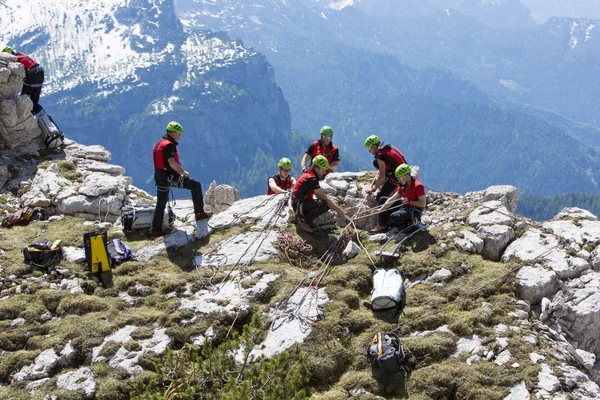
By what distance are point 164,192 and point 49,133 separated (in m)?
12.8

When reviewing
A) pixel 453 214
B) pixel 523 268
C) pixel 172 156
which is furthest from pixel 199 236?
pixel 523 268

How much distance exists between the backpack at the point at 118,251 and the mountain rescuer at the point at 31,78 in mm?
14241

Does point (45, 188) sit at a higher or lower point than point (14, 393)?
lower

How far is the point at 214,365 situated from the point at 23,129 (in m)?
21.2

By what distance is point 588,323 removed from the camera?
12656 mm

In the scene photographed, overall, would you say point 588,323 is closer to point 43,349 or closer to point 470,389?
point 470,389

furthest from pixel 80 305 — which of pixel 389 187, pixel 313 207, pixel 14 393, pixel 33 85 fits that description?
pixel 33 85

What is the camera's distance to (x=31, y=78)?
26.4m

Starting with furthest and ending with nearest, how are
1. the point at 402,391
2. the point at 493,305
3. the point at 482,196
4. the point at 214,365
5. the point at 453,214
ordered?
the point at 482,196
the point at 453,214
the point at 493,305
the point at 402,391
the point at 214,365

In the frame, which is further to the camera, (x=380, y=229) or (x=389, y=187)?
(x=389, y=187)

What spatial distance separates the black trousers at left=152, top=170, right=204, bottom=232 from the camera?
55.6 ft

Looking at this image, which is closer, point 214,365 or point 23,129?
point 214,365

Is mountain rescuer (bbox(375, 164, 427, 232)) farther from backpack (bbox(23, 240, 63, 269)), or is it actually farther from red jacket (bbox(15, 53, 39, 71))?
red jacket (bbox(15, 53, 39, 71))

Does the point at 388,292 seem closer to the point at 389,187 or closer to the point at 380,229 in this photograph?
the point at 380,229
